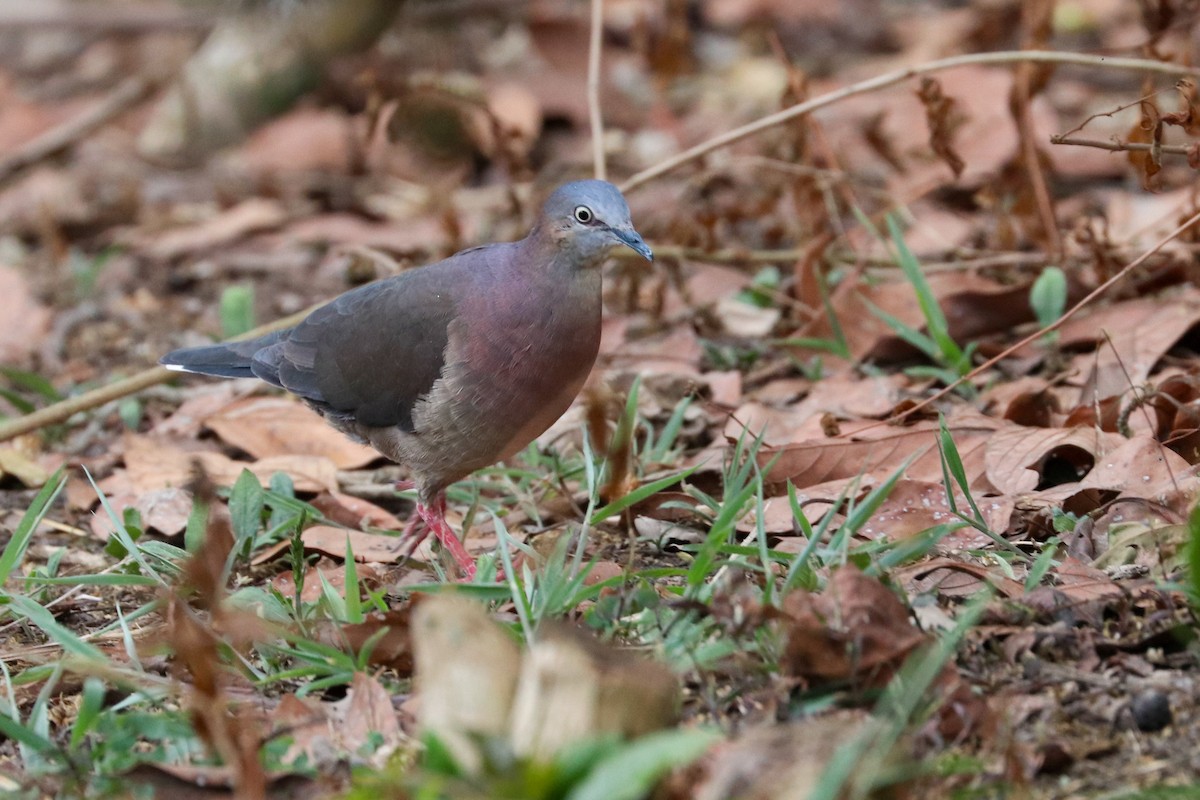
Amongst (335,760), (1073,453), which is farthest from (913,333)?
(335,760)

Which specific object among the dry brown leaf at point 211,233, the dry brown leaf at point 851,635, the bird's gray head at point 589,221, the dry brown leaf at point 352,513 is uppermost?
the bird's gray head at point 589,221

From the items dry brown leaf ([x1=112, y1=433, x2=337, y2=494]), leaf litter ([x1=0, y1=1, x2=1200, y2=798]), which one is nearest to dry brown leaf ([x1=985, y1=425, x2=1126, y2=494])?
leaf litter ([x1=0, y1=1, x2=1200, y2=798])

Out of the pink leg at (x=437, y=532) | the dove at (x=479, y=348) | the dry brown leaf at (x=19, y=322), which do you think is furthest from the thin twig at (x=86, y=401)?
the dry brown leaf at (x=19, y=322)

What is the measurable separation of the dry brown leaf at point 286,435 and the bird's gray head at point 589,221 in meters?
1.40

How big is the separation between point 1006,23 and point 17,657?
21.8 feet

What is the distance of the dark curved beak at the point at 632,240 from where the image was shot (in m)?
3.80

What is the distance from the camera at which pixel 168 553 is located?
150 inches

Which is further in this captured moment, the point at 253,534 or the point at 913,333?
the point at 913,333

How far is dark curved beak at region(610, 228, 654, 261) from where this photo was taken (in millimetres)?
3799

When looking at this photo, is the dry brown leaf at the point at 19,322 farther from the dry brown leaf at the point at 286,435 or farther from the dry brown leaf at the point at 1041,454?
the dry brown leaf at the point at 1041,454

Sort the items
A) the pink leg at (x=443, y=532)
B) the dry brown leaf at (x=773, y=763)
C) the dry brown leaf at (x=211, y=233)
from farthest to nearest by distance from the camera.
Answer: the dry brown leaf at (x=211, y=233)
the pink leg at (x=443, y=532)
the dry brown leaf at (x=773, y=763)

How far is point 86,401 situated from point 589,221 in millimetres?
2117

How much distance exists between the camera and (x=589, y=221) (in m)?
3.92

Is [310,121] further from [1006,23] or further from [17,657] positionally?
[17,657]
